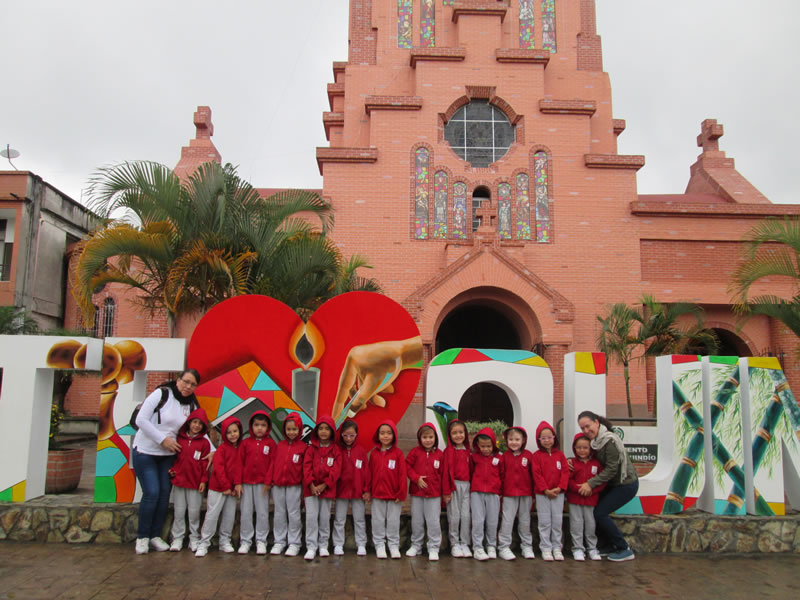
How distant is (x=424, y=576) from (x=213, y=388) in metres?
3.20

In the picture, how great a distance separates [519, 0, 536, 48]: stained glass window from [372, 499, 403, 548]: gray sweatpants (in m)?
15.0

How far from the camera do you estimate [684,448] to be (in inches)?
294

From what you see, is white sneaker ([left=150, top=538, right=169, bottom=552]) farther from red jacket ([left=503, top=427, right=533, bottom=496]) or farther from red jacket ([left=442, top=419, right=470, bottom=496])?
red jacket ([left=503, top=427, right=533, bottom=496])

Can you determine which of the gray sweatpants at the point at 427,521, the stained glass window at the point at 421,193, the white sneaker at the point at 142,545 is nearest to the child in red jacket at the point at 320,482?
the gray sweatpants at the point at 427,521

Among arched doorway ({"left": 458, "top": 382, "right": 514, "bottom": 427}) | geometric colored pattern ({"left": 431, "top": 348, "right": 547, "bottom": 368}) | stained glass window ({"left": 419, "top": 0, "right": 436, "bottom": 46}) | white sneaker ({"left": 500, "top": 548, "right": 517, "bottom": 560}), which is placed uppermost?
stained glass window ({"left": 419, "top": 0, "right": 436, "bottom": 46})

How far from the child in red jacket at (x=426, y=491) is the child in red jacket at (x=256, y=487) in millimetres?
1446

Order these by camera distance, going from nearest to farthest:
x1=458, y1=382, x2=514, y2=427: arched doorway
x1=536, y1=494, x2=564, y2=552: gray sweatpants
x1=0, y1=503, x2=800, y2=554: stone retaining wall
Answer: x1=536, y1=494, x2=564, y2=552: gray sweatpants → x1=0, y1=503, x2=800, y2=554: stone retaining wall → x1=458, y1=382, x2=514, y2=427: arched doorway

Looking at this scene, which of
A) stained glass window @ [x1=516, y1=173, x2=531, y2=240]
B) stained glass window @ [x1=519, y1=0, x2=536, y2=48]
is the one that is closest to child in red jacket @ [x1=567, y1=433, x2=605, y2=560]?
stained glass window @ [x1=516, y1=173, x2=531, y2=240]

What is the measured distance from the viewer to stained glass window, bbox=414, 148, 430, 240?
15617 millimetres

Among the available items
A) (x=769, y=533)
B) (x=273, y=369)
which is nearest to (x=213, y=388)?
(x=273, y=369)

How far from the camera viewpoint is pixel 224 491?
6289 millimetres

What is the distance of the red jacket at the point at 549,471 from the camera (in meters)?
6.38

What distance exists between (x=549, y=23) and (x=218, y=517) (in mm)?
16540

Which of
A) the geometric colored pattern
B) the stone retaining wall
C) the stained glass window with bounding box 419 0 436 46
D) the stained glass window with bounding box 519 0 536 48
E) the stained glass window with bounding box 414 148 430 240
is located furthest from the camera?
the stained glass window with bounding box 519 0 536 48
